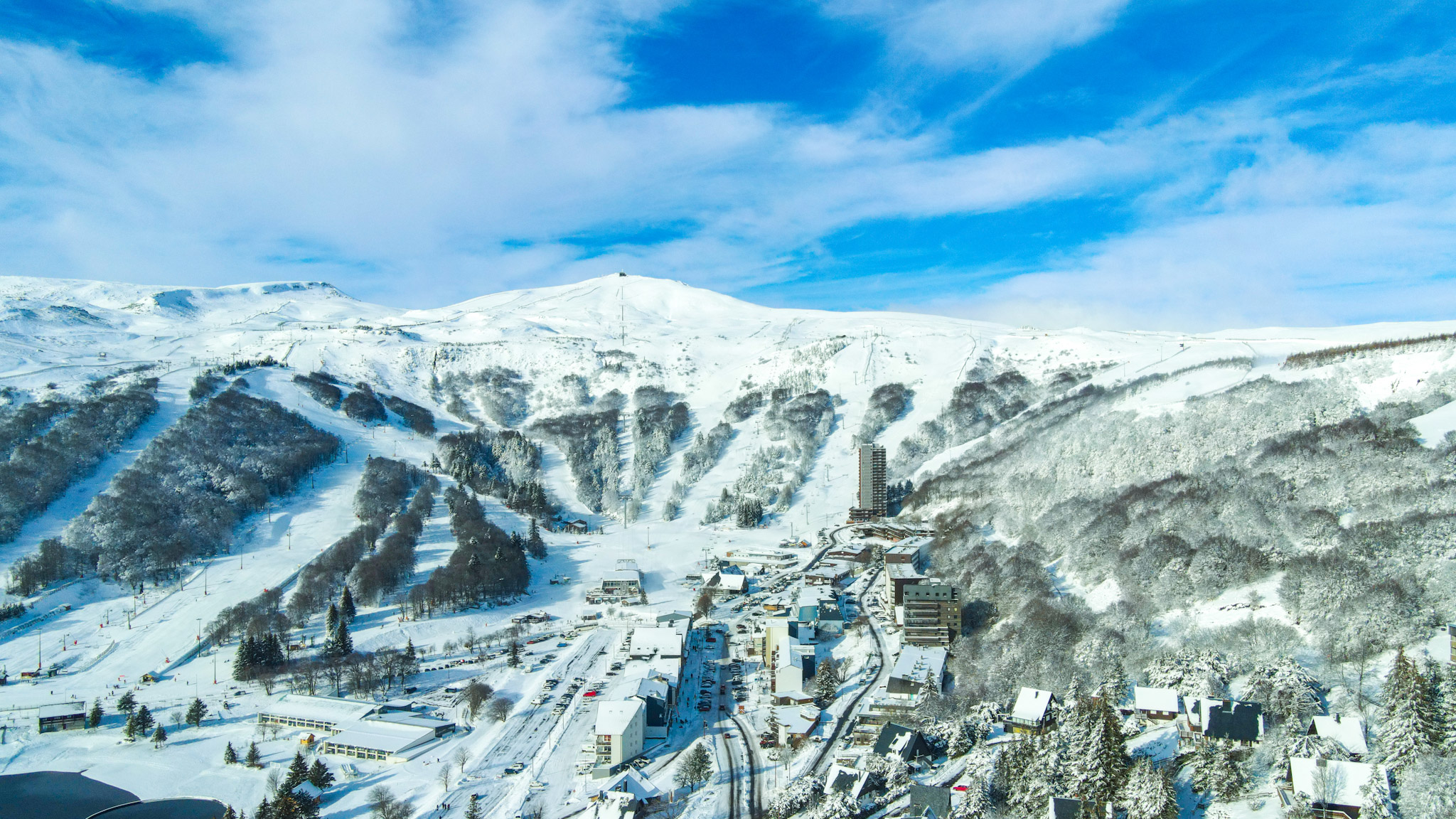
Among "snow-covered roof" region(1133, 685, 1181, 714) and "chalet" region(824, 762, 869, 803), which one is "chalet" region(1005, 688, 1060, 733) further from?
"chalet" region(824, 762, 869, 803)

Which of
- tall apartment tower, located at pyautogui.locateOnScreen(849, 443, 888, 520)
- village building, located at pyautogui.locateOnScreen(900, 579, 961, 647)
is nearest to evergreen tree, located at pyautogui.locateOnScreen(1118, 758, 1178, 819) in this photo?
village building, located at pyautogui.locateOnScreen(900, 579, 961, 647)

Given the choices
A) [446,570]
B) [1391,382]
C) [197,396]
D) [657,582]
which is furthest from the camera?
[197,396]

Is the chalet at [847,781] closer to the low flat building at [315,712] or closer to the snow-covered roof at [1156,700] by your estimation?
the snow-covered roof at [1156,700]

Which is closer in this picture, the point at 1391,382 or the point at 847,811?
the point at 847,811

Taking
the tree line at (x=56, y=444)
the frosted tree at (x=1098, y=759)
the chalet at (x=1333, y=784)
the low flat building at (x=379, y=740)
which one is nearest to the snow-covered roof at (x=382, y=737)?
the low flat building at (x=379, y=740)

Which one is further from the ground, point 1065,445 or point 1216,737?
point 1065,445

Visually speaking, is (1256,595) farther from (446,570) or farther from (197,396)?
(197,396)

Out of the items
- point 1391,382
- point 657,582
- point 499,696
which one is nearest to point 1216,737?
point 499,696
